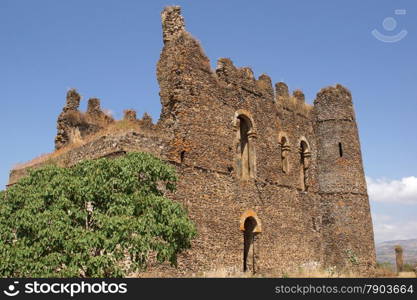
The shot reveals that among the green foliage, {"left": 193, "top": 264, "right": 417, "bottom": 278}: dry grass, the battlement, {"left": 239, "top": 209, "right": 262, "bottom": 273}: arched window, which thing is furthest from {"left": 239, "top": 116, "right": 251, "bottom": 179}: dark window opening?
the green foliage

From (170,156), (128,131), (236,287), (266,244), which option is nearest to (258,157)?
(266,244)

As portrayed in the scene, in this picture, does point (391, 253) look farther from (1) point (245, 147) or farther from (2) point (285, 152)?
(1) point (245, 147)

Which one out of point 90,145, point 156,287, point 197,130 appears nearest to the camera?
point 156,287

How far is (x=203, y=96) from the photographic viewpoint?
1619 centimetres

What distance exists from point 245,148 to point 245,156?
1.03 feet

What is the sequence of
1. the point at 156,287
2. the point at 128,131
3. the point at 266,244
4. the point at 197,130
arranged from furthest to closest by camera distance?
the point at 266,244, the point at 197,130, the point at 128,131, the point at 156,287

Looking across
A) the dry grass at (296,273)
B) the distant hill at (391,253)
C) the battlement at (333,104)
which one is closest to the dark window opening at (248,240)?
the dry grass at (296,273)

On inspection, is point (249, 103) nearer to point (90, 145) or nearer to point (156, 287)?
point (90, 145)

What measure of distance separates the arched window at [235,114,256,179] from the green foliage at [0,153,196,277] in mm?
7327

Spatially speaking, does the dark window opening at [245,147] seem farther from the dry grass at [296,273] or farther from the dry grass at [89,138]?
the dry grass at [89,138]

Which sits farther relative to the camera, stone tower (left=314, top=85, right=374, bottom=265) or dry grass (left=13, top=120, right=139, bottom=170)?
stone tower (left=314, top=85, right=374, bottom=265)

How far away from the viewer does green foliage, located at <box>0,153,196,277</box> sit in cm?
893

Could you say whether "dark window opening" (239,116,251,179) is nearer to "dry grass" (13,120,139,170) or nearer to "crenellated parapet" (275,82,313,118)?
"crenellated parapet" (275,82,313,118)

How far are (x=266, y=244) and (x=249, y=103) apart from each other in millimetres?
5311
